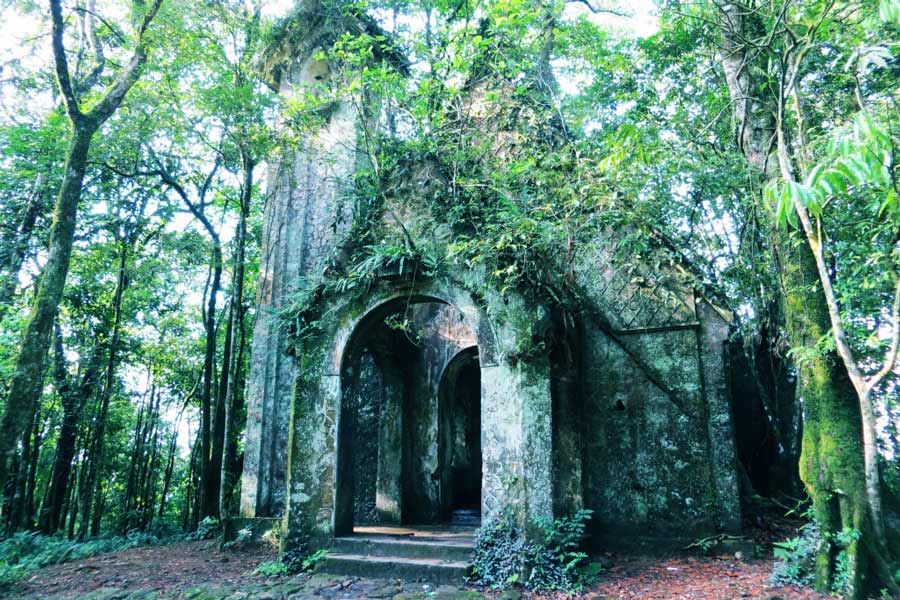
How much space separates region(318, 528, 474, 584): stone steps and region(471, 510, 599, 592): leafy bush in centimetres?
26

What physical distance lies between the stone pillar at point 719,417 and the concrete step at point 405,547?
334 cm

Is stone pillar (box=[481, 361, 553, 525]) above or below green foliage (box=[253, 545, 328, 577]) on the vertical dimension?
above

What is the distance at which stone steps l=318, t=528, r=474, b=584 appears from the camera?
6.04 meters

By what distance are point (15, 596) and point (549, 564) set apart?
261 inches

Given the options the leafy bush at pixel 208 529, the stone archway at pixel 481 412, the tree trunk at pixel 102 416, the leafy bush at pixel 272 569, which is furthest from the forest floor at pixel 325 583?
the tree trunk at pixel 102 416

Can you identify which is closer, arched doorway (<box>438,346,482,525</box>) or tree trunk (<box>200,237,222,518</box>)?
arched doorway (<box>438,346,482,525</box>)

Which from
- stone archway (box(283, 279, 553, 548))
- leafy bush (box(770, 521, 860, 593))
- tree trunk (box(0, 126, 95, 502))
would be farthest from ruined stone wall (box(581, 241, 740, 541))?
tree trunk (box(0, 126, 95, 502))

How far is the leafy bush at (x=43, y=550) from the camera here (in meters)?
8.14

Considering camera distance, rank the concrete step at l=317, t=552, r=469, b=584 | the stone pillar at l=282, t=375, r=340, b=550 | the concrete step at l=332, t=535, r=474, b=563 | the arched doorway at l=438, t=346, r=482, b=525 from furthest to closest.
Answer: the arched doorway at l=438, t=346, r=482, b=525 < the stone pillar at l=282, t=375, r=340, b=550 < the concrete step at l=332, t=535, r=474, b=563 < the concrete step at l=317, t=552, r=469, b=584

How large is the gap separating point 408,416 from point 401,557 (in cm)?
324

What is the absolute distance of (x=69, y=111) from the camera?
7852 millimetres

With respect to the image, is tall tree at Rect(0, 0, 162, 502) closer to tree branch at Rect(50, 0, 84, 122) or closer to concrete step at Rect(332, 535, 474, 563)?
tree branch at Rect(50, 0, 84, 122)

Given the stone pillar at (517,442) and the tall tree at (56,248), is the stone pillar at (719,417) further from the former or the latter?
the tall tree at (56,248)

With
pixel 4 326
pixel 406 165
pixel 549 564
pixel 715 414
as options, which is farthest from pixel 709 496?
pixel 4 326
